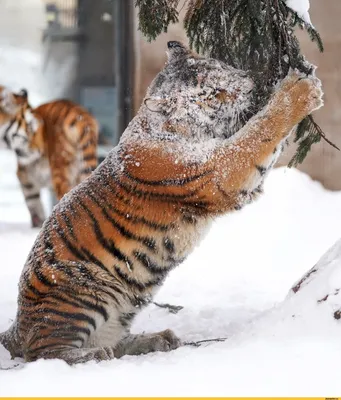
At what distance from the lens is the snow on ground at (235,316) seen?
2.60 m

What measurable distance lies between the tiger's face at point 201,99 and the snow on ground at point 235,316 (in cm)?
97

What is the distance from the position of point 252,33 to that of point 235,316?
1.75 m

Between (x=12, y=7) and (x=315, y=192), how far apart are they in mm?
4380

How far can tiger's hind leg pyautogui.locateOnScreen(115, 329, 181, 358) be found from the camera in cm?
374

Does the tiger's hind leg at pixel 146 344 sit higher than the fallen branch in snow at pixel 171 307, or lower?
higher

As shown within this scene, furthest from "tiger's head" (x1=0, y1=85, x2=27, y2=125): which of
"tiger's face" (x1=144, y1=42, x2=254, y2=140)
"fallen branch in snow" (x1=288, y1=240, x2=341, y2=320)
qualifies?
"fallen branch in snow" (x1=288, y1=240, x2=341, y2=320)

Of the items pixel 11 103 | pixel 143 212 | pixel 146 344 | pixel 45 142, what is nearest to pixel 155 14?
pixel 143 212

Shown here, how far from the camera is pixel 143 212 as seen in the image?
3.59m

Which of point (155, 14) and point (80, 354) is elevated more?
point (155, 14)

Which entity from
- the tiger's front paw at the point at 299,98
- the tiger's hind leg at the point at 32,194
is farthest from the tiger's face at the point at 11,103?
the tiger's front paw at the point at 299,98

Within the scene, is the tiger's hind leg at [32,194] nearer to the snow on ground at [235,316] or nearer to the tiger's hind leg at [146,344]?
the snow on ground at [235,316]

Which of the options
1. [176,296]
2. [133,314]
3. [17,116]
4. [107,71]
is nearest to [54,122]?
[17,116]

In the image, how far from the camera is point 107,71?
9.10 metres

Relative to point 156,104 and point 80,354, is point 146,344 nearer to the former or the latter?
point 80,354
